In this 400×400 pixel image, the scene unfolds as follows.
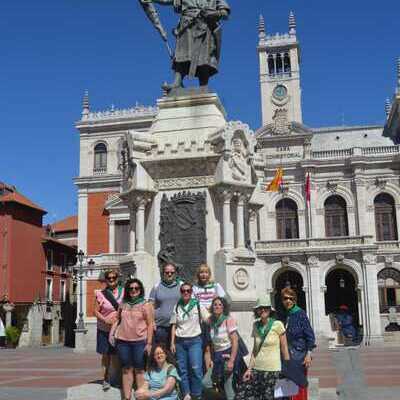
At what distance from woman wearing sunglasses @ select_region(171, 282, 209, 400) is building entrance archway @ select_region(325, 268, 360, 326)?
35656 millimetres

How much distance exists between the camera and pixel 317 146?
171 feet

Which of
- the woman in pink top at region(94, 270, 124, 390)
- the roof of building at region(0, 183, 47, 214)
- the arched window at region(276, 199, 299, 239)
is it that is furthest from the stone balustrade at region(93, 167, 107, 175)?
the woman in pink top at region(94, 270, 124, 390)

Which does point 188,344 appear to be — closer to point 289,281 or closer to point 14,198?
point 289,281

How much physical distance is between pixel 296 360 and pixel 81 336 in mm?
28681

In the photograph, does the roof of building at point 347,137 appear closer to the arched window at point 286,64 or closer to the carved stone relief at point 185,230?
the arched window at point 286,64

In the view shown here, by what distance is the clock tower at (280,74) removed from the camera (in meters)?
71.5

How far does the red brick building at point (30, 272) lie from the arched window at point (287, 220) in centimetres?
1977

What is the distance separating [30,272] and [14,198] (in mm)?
6215

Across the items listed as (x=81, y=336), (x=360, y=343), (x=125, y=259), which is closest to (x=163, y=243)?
(x=125, y=259)

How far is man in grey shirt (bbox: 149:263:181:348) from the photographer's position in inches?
310

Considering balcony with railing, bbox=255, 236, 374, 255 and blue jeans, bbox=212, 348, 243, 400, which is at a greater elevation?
balcony with railing, bbox=255, 236, 374, 255

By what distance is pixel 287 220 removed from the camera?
45531 millimetres

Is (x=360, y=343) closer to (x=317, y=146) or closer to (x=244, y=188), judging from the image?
(x=317, y=146)

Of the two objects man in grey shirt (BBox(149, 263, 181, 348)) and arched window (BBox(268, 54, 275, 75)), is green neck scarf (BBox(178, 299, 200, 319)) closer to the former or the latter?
man in grey shirt (BBox(149, 263, 181, 348))
